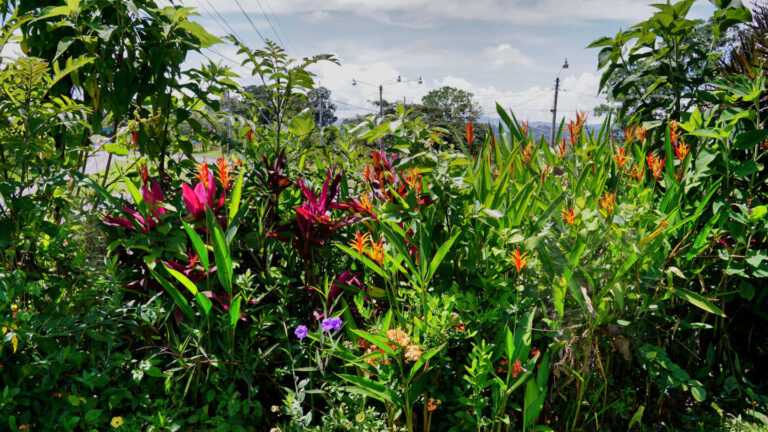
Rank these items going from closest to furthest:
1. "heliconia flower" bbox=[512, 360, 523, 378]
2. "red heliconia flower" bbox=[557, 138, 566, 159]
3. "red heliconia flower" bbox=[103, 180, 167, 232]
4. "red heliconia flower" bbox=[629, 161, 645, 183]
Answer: "heliconia flower" bbox=[512, 360, 523, 378] < "red heliconia flower" bbox=[103, 180, 167, 232] < "red heliconia flower" bbox=[629, 161, 645, 183] < "red heliconia flower" bbox=[557, 138, 566, 159]

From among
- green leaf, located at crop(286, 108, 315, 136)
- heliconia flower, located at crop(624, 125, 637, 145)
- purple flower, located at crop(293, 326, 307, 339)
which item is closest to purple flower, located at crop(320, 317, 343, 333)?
purple flower, located at crop(293, 326, 307, 339)

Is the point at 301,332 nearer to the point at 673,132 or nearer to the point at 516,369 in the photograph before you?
the point at 516,369

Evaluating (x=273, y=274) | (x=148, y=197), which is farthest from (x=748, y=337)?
(x=148, y=197)

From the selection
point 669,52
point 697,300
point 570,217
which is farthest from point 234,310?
point 669,52

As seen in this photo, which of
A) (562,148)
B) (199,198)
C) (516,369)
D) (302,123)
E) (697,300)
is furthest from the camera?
(302,123)

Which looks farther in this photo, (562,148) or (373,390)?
(562,148)

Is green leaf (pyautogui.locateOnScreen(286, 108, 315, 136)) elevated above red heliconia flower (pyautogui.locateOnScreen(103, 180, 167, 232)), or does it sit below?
above

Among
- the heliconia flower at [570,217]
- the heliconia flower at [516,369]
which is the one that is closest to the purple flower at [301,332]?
the heliconia flower at [516,369]

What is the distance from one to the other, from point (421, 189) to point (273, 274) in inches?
22.9

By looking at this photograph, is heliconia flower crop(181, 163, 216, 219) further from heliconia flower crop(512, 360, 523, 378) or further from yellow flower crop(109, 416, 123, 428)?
heliconia flower crop(512, 360, 523, 378)

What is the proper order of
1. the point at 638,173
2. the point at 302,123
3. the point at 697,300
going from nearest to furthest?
the point at 697,300 → the point at 638,173 → the point at 302,123

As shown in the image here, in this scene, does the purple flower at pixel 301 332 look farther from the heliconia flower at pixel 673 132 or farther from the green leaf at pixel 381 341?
the heliconia flower at pixel 673 132

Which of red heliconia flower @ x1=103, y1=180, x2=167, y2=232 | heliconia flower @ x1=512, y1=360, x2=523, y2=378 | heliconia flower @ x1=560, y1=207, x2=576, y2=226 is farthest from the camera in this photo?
red heliconia flower @ x1=103, y1=180, x2=167, y2=232

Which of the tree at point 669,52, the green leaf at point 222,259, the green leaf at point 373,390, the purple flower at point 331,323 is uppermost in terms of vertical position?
the tree at point 669,52
